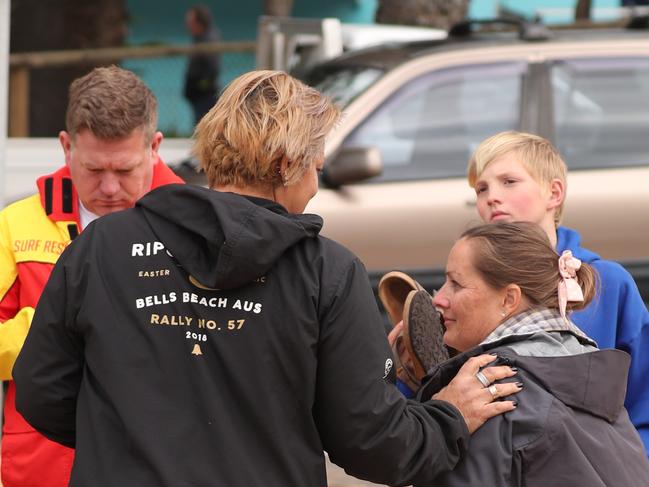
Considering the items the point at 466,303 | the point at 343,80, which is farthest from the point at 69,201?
the point at 343,80

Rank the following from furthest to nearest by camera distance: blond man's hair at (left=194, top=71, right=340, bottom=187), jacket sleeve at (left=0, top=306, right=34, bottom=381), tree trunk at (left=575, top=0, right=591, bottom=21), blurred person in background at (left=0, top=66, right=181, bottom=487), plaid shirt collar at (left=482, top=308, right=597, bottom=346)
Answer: tree trunk at (left=575, top=0, right=591, bottom=21)
blurred person in background at (left=0, top=66, right=181, bottom=487)
jacket sleeve at (left=0, top=306, right=34, bottom=381)
plaid shirt collar at (left=482, top=308, right=597, bottom=346)
blond man's hair at (left=194, top=71, right=340, bottom=187)

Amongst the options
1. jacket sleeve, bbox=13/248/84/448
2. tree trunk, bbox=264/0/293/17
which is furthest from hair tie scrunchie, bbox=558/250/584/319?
tree trunk, bbox=264/0/293/17

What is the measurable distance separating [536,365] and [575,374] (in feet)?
0.30

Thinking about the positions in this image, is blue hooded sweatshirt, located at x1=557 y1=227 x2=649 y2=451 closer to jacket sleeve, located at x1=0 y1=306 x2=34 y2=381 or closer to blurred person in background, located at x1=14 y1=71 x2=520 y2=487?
blurred person in background, located at x1=14 y1=71 x2=520 y2=487

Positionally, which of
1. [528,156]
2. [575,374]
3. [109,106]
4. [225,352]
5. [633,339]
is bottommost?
[633,339]

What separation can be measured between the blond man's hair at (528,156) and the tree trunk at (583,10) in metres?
8.48

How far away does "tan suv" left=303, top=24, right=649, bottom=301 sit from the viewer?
261 inches

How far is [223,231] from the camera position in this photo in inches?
98.3

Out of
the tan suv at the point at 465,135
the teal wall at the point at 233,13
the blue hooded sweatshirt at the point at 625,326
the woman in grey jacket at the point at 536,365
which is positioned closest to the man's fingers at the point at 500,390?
the woman in grey jacket at the point at 536,365

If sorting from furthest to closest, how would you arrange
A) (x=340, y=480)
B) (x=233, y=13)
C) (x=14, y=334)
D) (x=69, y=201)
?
(x=233, y=13) < (x=340, y=480) < (x=69, y=201) < (x=14, y=334)

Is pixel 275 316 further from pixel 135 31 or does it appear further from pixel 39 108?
pixel 135 31

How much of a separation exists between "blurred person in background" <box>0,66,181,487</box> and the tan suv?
318 cm

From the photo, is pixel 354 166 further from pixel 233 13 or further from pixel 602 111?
pixel 233 13

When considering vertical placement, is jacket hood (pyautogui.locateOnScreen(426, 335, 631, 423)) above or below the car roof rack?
below
